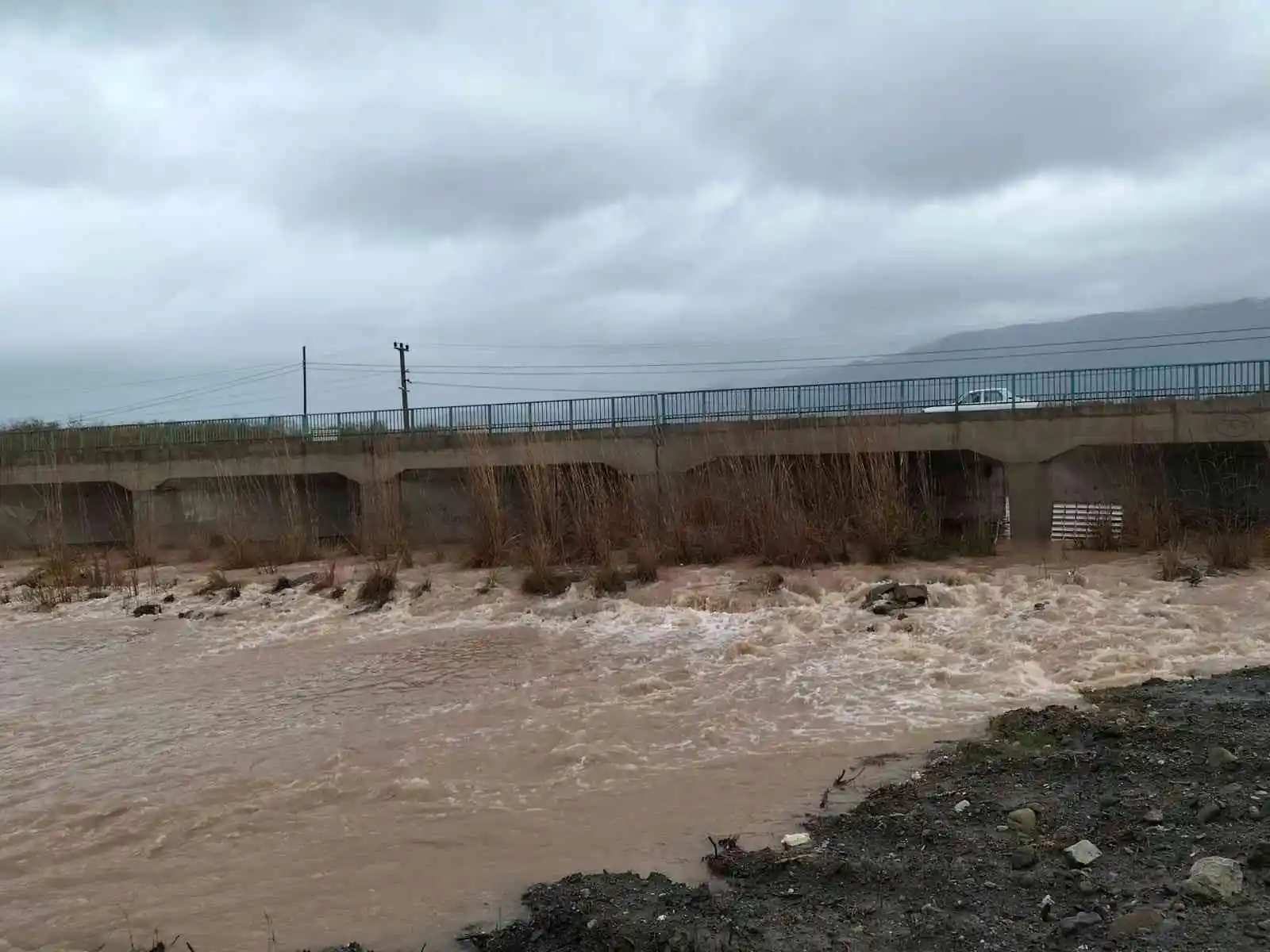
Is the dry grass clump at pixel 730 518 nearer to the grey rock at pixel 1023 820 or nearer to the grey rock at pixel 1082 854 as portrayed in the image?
the grey rock at pixel 1023 820

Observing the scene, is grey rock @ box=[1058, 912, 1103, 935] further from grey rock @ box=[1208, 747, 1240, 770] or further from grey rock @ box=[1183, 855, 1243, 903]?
grey rock @ box=[1208, 747, 1240, 770]

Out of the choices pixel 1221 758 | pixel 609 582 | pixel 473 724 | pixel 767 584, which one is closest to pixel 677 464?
pixel 609 582

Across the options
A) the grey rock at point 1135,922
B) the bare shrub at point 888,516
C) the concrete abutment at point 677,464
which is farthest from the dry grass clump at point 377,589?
the grey rock at point 1135,922

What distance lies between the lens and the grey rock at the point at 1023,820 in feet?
14.5

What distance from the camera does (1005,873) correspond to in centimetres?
399

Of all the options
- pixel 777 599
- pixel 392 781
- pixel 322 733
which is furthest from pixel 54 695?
pixel 777 599

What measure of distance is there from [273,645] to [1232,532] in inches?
522

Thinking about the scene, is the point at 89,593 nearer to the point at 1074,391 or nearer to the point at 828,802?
the point at 828,802

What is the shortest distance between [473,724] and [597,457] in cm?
1143

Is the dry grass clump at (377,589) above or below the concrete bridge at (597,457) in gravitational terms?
below

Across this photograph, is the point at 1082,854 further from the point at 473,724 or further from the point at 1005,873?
the point at 473,724

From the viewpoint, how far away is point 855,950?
354cm

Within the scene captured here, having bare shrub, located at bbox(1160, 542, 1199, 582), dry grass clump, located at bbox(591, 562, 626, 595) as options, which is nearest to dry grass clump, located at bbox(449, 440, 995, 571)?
dry grass clump, located at bbox(591, 562, 626, 595)

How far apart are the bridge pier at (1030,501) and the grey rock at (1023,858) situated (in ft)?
41.7
